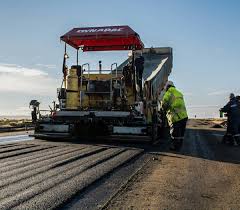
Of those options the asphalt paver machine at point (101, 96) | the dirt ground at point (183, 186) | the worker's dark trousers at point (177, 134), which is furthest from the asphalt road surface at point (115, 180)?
the asphalt paver machine at point (101, 96)

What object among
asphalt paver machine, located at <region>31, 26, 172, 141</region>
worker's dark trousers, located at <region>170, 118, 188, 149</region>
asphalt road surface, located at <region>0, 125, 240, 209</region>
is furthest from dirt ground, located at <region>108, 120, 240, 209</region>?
asphalt paver machine, located at <region>31, 26, 172, 141</region>

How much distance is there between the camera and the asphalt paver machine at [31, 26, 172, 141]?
1186cm

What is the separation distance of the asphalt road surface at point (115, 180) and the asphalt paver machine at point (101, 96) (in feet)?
10.0

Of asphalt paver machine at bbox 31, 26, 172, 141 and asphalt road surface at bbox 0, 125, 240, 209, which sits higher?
asphalt paver machine at bbox 31, 26, 172, 141

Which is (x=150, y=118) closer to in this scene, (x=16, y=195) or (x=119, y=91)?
(x=119, y=91)

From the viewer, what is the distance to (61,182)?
5.46 metres

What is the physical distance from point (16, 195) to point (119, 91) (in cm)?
761

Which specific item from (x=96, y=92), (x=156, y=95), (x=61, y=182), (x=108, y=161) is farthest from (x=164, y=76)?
(x=61, y=182)

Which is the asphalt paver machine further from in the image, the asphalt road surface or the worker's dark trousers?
the asphalt road surface

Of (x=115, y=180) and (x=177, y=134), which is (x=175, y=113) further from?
(x=115, y=180)

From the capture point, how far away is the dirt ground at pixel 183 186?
14.9 ft

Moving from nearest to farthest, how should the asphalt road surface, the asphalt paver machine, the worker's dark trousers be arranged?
the asphalt road surface
the worker's dark trousers
the asphalt paver machine

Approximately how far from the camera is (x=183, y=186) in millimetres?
5508

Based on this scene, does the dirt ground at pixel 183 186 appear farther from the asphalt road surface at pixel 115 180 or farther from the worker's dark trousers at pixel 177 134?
the worker's dark trousers at pixel 177 134
